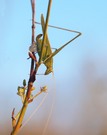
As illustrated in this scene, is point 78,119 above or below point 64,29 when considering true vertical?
below

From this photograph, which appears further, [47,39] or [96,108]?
[96,108]

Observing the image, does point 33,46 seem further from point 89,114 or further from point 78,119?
point 89,114

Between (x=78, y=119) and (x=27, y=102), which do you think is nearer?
(x=27, y=102)

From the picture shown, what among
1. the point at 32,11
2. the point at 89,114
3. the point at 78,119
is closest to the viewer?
the point at 32,11

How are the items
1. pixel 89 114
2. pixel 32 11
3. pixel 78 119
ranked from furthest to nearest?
pixel 89 114
pixel 78 119
pixel 32 11

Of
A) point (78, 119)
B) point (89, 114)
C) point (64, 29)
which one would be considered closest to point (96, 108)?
point (89, 114)

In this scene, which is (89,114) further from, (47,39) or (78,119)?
(47,39)

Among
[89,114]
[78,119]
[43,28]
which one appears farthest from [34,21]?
[89,114]

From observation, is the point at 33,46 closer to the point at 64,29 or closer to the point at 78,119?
the point at 64,29
